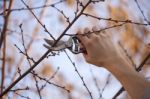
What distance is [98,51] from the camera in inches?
68.6

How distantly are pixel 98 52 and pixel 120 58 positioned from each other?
137 mm

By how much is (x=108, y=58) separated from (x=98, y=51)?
2.9 inches

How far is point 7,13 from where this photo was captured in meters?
2.06

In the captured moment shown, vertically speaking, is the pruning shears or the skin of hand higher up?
the pruning shears

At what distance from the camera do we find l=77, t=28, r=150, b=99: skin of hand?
62.6 inches

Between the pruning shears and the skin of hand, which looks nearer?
the skin of hand

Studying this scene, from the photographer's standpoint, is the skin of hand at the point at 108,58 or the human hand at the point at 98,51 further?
the human hand at the point at 98,51

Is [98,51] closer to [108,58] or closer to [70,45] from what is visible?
[108,58]

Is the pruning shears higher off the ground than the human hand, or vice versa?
the pruning shears

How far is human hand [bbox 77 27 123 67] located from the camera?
1728 mm

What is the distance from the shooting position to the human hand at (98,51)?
5.67ft

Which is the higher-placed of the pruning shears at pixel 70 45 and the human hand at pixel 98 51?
the pruning shears at pixel 70 45

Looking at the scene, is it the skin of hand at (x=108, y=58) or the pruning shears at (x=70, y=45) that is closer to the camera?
the skin of hand at (x=108, y=58)

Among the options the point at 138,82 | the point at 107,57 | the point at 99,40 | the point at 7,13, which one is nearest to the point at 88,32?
the point at 99,40
